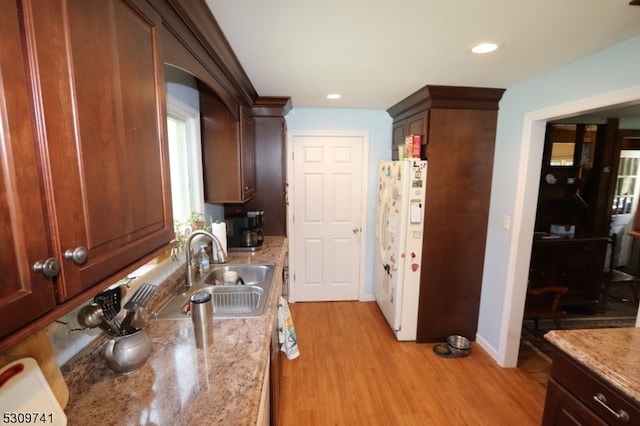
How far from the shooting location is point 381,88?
93.8 inches

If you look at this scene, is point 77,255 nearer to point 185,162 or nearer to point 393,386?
point 185,162

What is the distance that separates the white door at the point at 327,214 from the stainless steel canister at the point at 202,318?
89.7 inches

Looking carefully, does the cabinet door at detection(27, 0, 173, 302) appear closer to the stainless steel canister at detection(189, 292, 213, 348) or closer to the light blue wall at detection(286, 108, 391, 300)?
the stainless steel canister at detection(189, 292, 213, 348)

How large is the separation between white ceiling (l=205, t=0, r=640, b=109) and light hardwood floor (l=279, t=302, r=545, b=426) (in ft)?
7.54

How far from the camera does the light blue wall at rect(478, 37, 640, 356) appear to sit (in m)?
1.56

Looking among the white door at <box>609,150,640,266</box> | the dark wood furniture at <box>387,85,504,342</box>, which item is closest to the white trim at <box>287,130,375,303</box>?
the dark wood furniture at <box>387,85,504,342</box>

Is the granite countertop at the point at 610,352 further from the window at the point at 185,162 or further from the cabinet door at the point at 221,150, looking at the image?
the window at the point at 185,162

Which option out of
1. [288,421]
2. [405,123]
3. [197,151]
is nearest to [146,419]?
[288,421]

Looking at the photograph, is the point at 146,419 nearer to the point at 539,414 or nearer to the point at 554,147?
the point at 539,414

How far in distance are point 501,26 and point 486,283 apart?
82.7 inches

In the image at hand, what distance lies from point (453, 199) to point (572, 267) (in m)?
1.89

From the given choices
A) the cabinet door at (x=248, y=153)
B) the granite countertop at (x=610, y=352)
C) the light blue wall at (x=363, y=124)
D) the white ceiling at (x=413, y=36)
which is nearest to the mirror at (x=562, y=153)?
the white ceiling at (x=413, y=36)

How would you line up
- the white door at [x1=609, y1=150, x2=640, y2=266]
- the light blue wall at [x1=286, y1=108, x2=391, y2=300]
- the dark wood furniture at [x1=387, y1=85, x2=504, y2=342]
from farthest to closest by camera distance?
1. the white door at [x1=609, y1=150, x2=640, y2=266]
2. the light blue wall at [x1=286, y1=108, x2=391, y2=300]
3. the dark wood furniture at [x1=387, y1=85, x2=504, y2=342]

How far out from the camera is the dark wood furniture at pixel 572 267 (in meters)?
3.12
